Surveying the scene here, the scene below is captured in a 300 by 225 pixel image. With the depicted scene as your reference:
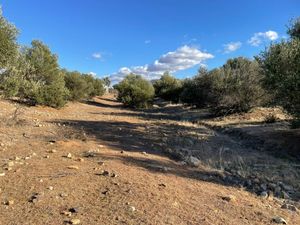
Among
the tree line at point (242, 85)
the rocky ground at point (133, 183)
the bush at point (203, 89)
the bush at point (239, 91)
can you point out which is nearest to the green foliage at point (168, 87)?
the tree line at point (242, 85)

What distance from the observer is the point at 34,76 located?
21.7m

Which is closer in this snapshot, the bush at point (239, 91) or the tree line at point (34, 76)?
the tree line at point (34, 76)

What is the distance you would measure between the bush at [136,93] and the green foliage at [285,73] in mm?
28284

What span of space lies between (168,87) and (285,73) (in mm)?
45625

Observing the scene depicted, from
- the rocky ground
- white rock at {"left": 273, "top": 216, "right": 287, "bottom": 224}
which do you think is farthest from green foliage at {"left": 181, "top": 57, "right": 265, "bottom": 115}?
white rock at {"left": 273, "top": 216, "right": 287, "bottom": 224}

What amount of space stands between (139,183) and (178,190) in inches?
35.1

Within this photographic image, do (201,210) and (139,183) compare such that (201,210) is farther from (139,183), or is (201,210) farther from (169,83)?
(169,83)

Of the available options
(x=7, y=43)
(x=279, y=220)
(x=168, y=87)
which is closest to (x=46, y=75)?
(x=7, y=43)

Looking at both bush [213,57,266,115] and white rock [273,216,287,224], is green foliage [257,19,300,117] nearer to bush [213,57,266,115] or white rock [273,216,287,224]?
white rock [273,216,287,224]

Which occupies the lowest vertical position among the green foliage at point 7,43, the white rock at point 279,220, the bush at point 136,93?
the white rock at point 279,220

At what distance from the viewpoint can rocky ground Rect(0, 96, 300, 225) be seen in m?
6.49

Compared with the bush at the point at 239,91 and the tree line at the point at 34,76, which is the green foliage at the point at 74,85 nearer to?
the tree line at the point at 34,76

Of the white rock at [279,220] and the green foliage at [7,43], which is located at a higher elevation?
the green foliage at [7,43]

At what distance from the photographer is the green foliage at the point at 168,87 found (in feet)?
180
